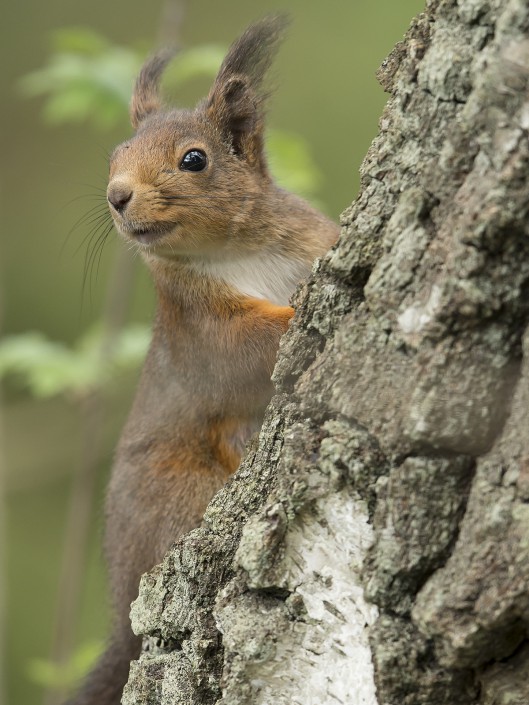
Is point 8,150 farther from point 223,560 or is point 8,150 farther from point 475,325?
point 475,325

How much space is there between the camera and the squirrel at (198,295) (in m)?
2.35

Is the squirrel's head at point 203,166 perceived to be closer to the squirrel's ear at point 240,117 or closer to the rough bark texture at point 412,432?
the squirrel's ear at point 240,117

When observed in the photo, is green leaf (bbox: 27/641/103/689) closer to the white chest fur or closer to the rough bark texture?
the white chest fur

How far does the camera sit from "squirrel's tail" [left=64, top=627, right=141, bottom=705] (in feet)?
7.67

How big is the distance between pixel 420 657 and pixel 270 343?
3.71ft

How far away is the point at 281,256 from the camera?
8.33ft

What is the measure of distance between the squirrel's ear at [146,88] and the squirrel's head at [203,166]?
0.07 meters

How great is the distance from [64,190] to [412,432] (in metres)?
4.46

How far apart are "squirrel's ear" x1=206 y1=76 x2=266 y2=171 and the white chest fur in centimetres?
28

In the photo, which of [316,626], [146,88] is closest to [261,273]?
[146,88]

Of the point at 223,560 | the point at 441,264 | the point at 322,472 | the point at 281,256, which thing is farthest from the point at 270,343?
the point at 441,264

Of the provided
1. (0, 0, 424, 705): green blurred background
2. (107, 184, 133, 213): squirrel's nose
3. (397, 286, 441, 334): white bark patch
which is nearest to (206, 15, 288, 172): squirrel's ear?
(107, 184, 133, 213): squirrel's nose

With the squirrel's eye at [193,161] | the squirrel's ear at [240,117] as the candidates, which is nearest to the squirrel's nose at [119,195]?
the squirrel's eye at [193,161]

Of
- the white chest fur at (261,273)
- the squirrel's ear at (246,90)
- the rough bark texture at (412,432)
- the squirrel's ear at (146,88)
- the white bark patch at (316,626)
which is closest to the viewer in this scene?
the rough bark texture at (412,432)
